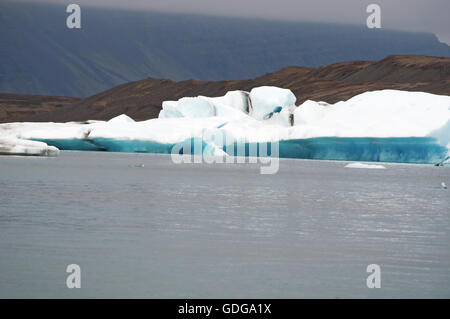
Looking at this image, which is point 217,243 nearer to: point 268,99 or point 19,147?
point 19,147

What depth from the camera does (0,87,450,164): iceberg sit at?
31.0m

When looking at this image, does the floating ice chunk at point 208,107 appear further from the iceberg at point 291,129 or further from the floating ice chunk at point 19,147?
the floating ice chunk at point 19,147

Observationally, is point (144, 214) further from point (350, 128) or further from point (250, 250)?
point (350, 128)

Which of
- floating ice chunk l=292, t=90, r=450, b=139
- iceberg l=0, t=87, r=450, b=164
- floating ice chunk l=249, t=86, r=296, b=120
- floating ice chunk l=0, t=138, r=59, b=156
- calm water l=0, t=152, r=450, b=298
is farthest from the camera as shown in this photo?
floating ice chunk l=249, t=86, r=296, b=120

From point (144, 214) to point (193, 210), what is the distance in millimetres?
1055

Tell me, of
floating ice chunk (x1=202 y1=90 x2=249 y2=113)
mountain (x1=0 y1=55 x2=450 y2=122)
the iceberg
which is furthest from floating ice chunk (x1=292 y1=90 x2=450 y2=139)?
mountain (x1=0 y1=55 x2=450 y2=122)

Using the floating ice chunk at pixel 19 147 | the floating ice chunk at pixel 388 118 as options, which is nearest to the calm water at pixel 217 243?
the floating ice chunk at pixel 388 118

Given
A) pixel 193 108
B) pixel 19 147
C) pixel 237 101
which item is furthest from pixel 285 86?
pixel 19 147

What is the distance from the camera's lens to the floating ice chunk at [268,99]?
40.0 m

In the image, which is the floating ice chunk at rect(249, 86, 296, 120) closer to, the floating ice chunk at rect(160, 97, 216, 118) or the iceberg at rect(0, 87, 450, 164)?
the iceberg at rect(0, 87, 450, 164)

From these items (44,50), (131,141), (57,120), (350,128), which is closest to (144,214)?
(350,128)

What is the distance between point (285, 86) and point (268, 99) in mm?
71435

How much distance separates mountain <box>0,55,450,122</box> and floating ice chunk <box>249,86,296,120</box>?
136 feet

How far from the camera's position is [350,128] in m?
31.6
